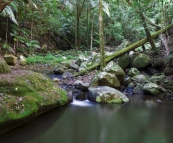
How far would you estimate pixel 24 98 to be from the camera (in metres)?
4.70

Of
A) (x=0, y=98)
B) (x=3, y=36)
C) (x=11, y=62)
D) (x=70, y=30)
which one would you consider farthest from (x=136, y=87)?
(x=70, y=30)

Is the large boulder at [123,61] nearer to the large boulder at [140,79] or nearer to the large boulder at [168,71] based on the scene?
the large boulder at [140,79]

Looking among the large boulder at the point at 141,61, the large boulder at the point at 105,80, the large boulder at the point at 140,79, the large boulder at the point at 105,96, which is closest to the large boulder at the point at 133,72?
the large boulder at the point at 140,79

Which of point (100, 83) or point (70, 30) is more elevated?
point (70, 30)

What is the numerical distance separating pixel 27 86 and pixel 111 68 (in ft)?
13.9

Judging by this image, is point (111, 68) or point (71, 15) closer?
point (111, 68)

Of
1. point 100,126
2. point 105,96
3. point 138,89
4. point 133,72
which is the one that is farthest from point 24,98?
point 133,72

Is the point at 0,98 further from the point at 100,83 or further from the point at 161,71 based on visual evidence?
the point at 161,71

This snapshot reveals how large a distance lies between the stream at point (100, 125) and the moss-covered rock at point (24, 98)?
213 mm

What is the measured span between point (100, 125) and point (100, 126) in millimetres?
67

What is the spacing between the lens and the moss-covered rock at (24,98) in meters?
4.10

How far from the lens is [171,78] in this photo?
325 inches

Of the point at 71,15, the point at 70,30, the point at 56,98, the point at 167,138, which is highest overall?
the point at 71,15

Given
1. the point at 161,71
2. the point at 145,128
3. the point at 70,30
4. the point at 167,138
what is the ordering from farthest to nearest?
the point at 70,30
the point at 161,71
the point at 145,128
the point at 167,138
